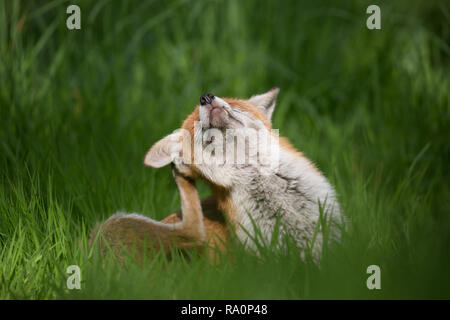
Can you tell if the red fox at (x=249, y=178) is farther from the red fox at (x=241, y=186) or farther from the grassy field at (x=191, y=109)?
the grassy field at (x=191, y=109)

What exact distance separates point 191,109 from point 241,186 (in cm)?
247

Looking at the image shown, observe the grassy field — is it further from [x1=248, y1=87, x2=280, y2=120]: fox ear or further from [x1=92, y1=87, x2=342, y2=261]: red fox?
[x1=248, y1=87, x2=280, y2=120]: fox ear

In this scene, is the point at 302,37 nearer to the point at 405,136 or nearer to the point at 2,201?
the point at 405,136

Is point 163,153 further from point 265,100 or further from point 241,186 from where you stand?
point 265,100

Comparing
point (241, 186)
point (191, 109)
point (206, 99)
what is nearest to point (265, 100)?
point (206, 99)

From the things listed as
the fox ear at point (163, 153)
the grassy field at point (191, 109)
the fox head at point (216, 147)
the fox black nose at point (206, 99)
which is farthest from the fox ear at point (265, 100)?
the grassy field at point (191, 109)

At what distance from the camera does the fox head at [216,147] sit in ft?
11.6

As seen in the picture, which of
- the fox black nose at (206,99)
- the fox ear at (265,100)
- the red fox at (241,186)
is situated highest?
the fox ear at (265,100)

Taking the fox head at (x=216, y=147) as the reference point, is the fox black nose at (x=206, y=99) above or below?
above

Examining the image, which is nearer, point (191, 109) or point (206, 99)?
point (206, 99)

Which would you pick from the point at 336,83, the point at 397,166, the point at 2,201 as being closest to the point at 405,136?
the point at 397,166

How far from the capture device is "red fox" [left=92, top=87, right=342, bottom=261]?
3510 millimetres

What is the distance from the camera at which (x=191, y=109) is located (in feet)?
19.3
